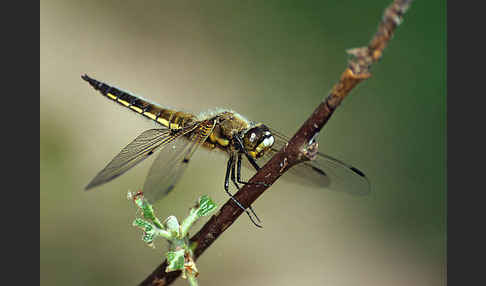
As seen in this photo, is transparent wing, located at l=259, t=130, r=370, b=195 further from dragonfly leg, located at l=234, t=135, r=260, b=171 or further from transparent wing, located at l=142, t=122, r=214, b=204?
transparent wing, located at l=142, t=122, r=214, b=204

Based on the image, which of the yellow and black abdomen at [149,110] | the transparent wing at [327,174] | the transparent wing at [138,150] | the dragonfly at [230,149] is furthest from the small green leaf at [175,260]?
the yellow and black abdomen at [149,110]

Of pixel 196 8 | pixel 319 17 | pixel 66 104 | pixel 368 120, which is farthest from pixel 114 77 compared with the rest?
pixel 368 120

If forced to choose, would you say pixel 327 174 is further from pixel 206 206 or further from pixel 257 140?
pixel 206 206

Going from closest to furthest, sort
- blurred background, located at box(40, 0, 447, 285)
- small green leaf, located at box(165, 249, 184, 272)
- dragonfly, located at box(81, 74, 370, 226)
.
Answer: small green leaf, located at box(165, 249, 184, 272) → dragonfly, located at box(81, 74, 370, 226) → blurred background, located at box(40, 0, 447, 285)

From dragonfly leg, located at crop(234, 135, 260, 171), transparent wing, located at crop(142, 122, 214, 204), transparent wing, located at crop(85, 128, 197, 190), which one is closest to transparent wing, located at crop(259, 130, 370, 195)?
dragonfly leg, located at crop(234, 135, 260, 171)

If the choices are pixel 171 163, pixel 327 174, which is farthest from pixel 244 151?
pixel 327 174

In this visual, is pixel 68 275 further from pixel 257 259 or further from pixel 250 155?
pixel 250 155
